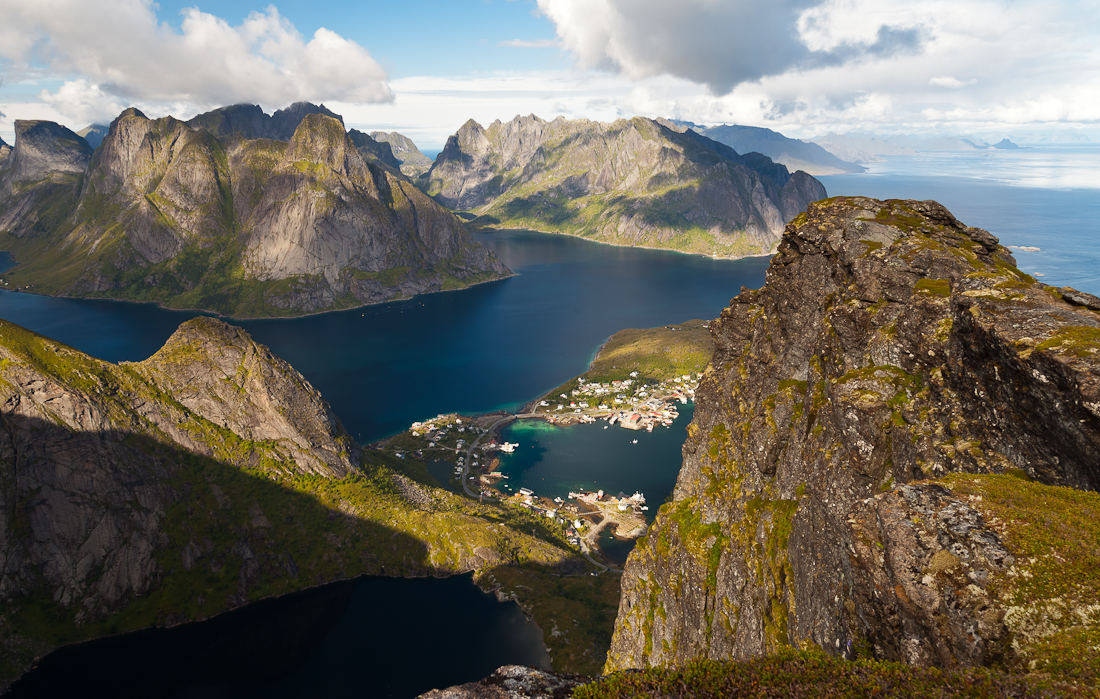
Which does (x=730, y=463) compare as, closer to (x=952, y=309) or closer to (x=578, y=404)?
(x=952, y=309)

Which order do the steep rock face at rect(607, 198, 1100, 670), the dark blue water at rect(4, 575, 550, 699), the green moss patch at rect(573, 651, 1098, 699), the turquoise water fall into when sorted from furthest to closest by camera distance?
the turquoise water → the dark blue water at rect(4, 575, 550, 699) → the steep rock face at rect(607, 198, 1100, 670) → the green moss patch at rect(573, 651, 1098, 699)

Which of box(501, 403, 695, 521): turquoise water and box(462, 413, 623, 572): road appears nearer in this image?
box(462, 413, 623, 572): road

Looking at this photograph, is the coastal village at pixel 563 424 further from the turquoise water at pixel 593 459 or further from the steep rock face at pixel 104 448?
the steep rock face at pixel 104 448

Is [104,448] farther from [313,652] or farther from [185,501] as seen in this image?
[313,652]

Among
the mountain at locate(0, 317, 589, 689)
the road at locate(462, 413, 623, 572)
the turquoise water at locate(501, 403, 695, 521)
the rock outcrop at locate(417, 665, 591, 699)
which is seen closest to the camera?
the rock outcrop at locate(417, 665, 591, 699)

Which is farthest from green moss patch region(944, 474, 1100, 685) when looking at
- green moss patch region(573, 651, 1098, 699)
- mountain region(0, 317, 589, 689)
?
mountain region(0, 317, 589, 689)

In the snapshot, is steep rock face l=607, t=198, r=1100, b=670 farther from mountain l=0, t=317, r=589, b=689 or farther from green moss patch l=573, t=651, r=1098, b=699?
mountain l=0, t=317, r=589, b=689

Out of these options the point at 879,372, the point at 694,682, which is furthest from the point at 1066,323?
the point at 694,682
